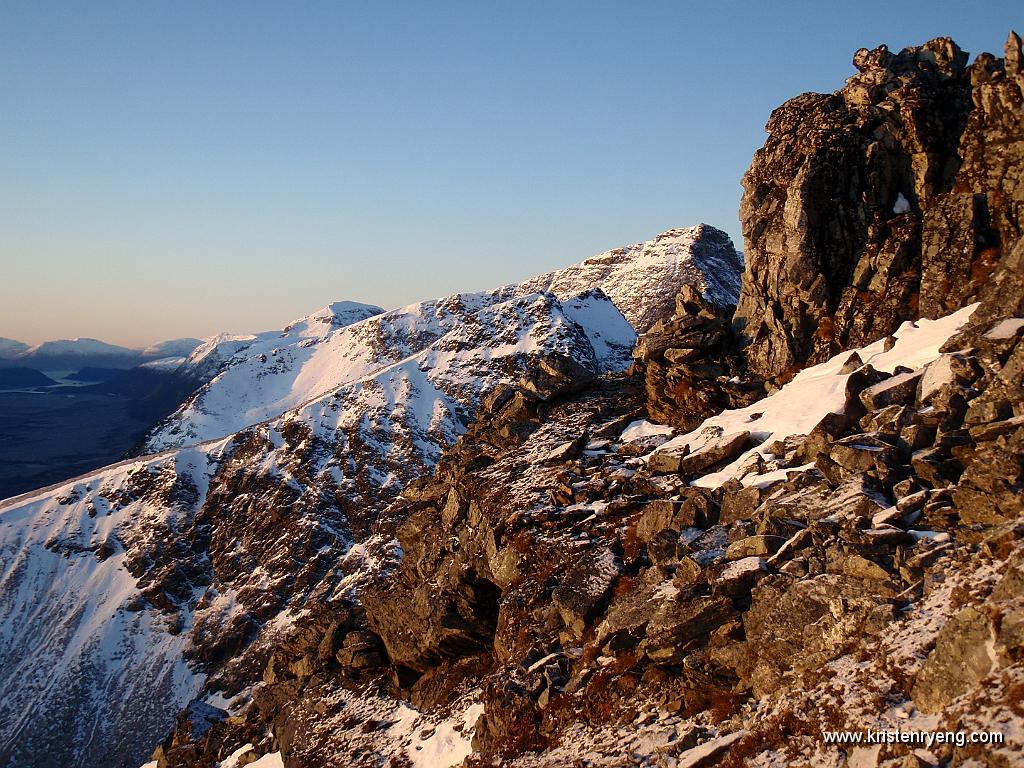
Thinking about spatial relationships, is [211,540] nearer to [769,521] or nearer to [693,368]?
[693,368]

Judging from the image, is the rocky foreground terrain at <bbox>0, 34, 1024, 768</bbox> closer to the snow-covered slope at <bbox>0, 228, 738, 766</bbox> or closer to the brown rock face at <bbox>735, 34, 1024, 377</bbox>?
the brown rock face at <bbox>735, 34, 1024, 377</bbox>

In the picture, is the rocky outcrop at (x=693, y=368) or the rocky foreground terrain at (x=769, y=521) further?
the rocky outcrop at (x=693, y=368)

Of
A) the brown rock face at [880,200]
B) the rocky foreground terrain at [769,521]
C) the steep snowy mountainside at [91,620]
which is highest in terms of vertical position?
the brown rock face at [880,200]

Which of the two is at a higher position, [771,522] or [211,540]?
[771,522]

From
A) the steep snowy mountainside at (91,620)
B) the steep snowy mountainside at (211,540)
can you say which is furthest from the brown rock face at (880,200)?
the steep snowy mountainside at (91,620)

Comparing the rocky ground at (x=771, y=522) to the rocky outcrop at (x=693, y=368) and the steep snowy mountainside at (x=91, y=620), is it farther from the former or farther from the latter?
the steep snowy mountainside at (x=91, y=620)

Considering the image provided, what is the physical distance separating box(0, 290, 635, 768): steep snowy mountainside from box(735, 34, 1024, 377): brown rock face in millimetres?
49013

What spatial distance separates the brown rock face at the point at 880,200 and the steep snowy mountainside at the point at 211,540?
49013 mm

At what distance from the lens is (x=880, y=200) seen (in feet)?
121

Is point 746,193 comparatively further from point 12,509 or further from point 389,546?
point 12,509

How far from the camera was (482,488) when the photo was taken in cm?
3950

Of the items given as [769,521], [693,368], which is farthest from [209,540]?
[769,521]

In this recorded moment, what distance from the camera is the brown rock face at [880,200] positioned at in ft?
108

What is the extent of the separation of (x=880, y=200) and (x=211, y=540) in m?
133
